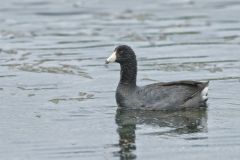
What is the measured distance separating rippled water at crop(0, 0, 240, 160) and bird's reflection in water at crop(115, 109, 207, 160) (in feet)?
0.05

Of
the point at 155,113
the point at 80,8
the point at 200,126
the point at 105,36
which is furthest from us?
the point at 80,8

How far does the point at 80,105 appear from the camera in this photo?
52.7 feet

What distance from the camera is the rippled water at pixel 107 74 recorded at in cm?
1316

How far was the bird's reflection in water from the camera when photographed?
13695 millimetres

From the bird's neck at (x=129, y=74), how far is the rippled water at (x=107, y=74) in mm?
499

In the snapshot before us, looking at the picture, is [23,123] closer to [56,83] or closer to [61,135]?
[61,135]

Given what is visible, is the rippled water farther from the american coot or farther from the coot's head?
the coot's head

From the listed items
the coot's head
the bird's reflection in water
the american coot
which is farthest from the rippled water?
the coot's head

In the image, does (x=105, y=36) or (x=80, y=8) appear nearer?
(x=105, y=36)

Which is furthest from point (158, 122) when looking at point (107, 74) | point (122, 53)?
point (107, 74)

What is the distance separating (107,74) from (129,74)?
257cm

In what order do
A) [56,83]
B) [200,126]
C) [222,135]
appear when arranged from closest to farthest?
[222,135] → [200,126] → [56,83]

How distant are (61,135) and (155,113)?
2505 millimetres

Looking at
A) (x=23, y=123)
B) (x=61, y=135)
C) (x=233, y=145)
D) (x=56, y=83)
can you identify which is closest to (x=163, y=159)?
(x=233, y=145)
